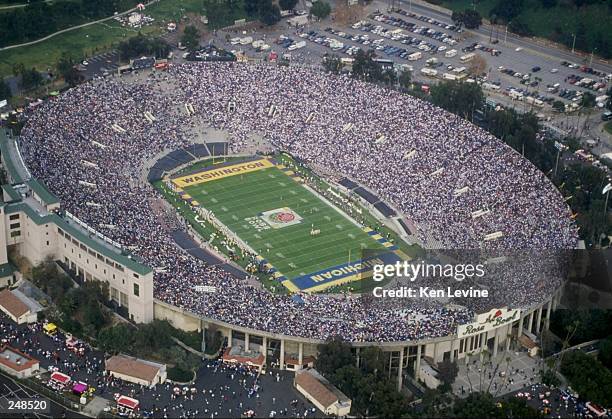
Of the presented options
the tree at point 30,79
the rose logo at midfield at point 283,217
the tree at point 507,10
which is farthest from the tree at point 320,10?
the rose logo at midfield at point 283,217

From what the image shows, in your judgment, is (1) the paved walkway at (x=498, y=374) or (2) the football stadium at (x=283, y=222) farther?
(2) the football stadium at (x=283, y=222)

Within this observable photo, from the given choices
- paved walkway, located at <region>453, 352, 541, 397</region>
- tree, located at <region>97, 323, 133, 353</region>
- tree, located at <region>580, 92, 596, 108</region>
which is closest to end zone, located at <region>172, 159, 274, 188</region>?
tree, located at <region>97, 323, 133, 353</region>

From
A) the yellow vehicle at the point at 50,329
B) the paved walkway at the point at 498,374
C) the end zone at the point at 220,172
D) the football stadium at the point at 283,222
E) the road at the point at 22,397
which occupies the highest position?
the end zone at the point at 220,172

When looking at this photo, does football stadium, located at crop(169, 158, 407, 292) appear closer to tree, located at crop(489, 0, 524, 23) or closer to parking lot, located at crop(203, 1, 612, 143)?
parking lot, located at crop(203, 1, 612, 143)

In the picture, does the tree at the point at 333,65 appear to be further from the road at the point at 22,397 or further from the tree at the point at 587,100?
the road at the point at 22,397

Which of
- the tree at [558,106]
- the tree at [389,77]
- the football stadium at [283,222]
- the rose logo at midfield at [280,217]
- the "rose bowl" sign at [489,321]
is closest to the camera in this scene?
the "rose bowl" sign at [489,321]

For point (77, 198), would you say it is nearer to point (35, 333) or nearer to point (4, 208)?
point (4, 208)

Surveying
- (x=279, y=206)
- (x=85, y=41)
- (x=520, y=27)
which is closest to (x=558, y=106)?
(x=520, y=27)
